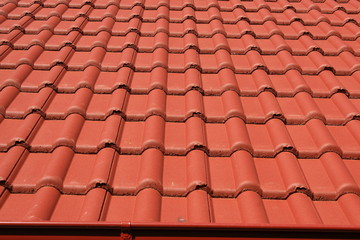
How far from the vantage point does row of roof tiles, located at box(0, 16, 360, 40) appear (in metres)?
3.68

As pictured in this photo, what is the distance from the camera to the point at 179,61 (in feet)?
10.8

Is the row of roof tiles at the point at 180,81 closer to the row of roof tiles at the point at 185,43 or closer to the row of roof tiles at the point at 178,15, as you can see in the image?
the row of roof tiles at the point at 185,43

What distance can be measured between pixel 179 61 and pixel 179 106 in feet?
2.20

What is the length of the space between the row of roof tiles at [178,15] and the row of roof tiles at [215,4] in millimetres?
80

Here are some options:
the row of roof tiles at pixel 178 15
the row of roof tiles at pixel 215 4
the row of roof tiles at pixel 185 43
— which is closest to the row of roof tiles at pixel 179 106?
the row of roof tiles at pixel 185 43

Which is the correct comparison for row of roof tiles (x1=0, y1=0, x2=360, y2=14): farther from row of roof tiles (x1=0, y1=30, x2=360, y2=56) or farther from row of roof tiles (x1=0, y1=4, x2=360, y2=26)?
row of roof tiles (x1=0, y1=30, x2=360, y2=56)

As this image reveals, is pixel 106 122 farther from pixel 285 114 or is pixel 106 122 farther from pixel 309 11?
pixel 309 11

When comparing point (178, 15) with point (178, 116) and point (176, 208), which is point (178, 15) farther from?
point (176, 208)

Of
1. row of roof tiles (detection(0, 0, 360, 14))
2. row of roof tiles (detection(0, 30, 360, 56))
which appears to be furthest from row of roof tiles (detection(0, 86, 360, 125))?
row of roof tiles (detection(0, 0, 360, 14))

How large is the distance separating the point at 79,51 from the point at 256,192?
7.24ft

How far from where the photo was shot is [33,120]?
257 centimetres

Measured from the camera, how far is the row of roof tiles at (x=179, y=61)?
10.4ft

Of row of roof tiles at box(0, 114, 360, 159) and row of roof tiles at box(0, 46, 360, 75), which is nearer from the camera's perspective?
row of roof tiles at box(0, 114, 360, 159)

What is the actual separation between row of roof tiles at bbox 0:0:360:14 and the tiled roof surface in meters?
0.13
